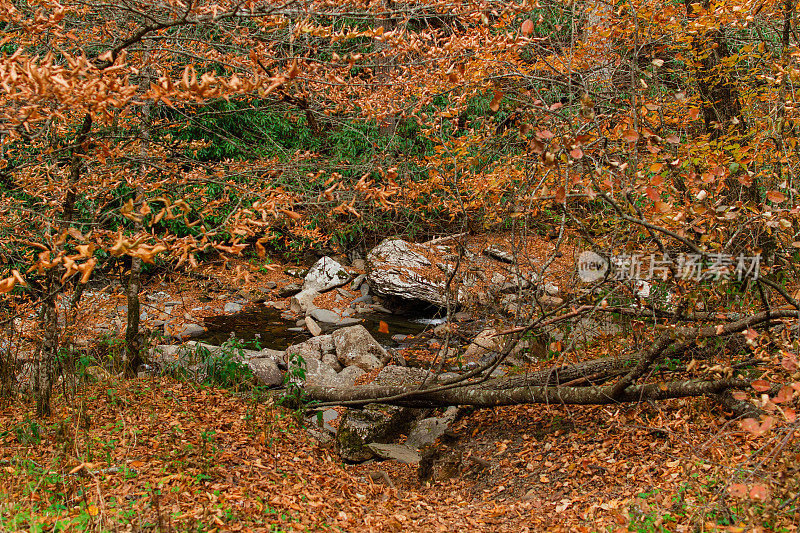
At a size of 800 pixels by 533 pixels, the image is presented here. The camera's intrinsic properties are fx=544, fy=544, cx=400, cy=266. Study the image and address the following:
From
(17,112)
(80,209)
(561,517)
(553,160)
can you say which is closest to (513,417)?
(561,517)

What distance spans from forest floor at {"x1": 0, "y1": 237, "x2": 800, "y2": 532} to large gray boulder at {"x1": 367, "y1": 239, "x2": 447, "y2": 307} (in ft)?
14.6

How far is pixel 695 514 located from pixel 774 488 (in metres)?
0.40

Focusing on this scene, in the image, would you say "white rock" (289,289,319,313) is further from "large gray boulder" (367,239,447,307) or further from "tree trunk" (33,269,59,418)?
"tree trunk" (33,269,59,418)

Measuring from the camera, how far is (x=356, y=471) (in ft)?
15.9

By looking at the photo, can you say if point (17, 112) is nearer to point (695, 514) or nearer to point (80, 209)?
point (695, 514)

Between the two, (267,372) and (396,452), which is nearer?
(396,452)

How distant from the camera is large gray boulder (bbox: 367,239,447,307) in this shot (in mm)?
9836

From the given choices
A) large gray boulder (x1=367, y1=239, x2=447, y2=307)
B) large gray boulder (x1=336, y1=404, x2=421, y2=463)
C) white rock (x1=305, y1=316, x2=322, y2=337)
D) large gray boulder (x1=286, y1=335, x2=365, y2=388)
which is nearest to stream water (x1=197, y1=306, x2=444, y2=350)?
white rock (x1=305, y1=316, x2=322, y2=337)

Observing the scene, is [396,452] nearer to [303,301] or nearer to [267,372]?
[267,372]

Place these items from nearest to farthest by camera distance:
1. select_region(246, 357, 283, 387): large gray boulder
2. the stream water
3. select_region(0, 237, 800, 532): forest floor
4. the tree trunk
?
select_region(0, 237, 800, 532): forest floor < the tree trunk < select_region(246, 357, 283, 387): large gray boulder < the stream water

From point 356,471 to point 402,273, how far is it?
5.53 meters

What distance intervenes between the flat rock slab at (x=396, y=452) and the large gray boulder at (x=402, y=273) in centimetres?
425

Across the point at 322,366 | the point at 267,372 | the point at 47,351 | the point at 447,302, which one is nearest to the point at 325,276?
the point at 322,366

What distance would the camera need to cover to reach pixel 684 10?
16.7ft
